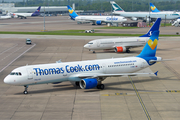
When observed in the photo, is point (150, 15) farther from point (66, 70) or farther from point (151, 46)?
point (66, 70)

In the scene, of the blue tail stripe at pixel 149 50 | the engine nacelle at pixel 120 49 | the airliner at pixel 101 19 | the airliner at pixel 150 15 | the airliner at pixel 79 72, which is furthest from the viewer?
the airliner at pixel 150 15

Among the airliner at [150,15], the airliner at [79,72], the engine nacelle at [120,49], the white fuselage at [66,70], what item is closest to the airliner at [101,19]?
the airliner at [150,15]

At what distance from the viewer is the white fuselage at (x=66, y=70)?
33.8 m

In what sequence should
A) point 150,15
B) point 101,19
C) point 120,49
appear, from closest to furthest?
point 120,49, point 101,19, point 150,15

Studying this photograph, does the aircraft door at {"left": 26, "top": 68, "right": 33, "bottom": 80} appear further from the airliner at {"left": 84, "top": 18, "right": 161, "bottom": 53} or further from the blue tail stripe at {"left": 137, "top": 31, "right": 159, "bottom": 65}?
the airliner at {"left": 84, "top": 18, "right": 161, "bottom": 53}

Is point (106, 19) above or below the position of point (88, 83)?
above

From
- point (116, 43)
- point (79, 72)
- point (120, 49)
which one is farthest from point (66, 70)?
point (116, 43)

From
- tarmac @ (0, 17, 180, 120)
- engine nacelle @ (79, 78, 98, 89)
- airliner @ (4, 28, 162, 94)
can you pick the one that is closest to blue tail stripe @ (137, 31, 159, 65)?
airliner @ (4, 28, 162, 94)

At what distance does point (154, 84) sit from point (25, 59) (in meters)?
32.5

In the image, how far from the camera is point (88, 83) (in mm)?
35438

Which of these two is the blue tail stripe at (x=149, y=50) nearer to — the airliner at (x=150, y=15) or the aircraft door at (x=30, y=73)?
the aircraft door at (x=30, y=73)

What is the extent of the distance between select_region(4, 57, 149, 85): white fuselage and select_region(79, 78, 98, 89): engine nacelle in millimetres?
1176

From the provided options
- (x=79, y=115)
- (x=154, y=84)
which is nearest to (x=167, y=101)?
(x=154, y=84)

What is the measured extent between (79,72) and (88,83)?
2657 mm
